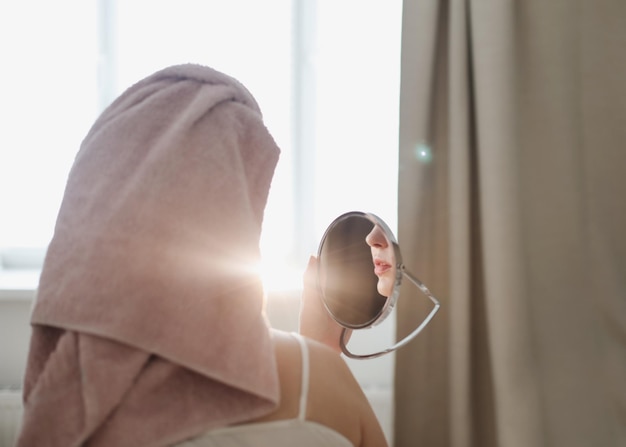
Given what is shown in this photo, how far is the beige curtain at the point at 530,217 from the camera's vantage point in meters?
1.16

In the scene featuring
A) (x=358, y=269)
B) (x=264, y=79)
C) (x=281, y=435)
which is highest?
(x=264, y=79)

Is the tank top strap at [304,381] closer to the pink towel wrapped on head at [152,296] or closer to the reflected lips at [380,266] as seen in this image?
the pink towel wrapped on head at [152,296]

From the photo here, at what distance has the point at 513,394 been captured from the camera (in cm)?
110

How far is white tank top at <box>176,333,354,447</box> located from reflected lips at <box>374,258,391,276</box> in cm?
25

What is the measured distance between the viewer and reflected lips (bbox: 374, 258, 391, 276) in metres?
0.78

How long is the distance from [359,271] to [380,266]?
0.04 m

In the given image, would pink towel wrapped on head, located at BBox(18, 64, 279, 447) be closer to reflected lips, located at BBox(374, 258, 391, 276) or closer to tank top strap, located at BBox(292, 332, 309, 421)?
tank top strap, located at BBox(292, 332, 309, 421)

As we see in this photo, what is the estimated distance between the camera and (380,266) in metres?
0.79

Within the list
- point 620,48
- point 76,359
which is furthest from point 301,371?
point 620,48

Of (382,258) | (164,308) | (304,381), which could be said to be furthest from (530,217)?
(164,308)

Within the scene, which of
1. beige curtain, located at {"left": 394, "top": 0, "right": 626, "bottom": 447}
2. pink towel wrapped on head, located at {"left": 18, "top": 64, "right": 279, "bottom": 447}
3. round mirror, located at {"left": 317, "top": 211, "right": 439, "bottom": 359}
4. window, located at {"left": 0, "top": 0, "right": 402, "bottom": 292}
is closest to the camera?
pink towel wrapped on head, located at {"left": 18, "top": 64, "right": 279, "bottom": 447}

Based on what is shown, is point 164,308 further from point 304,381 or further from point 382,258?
point 382,258

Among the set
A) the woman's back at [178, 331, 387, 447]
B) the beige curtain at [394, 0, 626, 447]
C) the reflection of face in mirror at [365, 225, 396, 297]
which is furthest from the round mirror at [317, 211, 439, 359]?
the beige curtain at [394, 0, 626, 447]

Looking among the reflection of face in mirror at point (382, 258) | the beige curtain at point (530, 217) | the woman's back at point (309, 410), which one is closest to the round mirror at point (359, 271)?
the reflection of face in mirror at point (382, 258)
